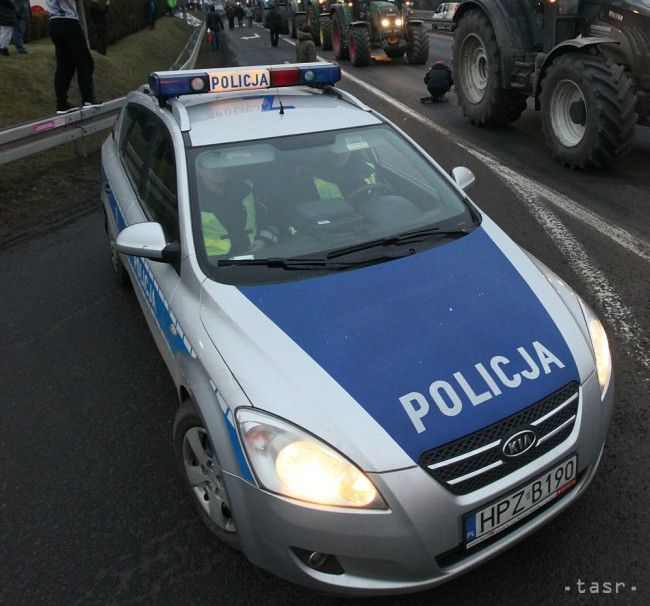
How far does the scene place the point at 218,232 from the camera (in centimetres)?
287

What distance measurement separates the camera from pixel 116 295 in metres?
4.72

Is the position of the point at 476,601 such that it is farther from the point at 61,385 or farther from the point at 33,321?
the point at 33,321

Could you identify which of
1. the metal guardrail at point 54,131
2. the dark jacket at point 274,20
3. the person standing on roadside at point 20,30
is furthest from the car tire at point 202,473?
the dark jacket at point 274,20

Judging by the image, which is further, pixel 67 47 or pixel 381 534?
pixel 67 47

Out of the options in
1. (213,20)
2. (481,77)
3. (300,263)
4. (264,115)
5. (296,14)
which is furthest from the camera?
(213,20)

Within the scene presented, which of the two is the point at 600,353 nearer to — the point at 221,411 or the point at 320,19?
the point at 221,411

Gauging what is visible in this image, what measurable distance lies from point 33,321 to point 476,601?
3.59 meters

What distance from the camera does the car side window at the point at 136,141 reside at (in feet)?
12.3

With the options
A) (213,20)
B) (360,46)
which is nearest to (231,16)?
(213,20)

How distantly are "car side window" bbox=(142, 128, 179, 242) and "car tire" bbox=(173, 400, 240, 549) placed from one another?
2.99ft

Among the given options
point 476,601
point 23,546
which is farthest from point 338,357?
point 23,546

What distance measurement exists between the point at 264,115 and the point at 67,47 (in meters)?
5.61

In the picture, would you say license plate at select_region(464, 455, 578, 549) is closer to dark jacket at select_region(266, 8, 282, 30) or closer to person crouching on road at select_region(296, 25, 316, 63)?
person crouching on road at select_region(296, 25, 316, 63)

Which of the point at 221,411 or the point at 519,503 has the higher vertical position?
the point at 221,411
